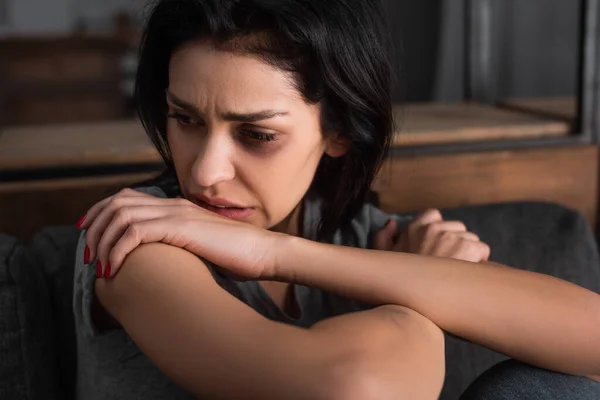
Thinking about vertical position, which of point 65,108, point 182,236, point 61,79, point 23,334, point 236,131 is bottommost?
point 65,108

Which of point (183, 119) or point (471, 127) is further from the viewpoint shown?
point (471, 127)

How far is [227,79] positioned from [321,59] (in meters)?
0.15

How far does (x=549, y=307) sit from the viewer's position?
93 centimetres

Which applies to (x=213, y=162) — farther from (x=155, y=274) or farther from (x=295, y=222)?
(x=295, y=222)

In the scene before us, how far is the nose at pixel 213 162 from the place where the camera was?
3.07ft

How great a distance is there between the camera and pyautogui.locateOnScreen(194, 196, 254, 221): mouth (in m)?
0.99

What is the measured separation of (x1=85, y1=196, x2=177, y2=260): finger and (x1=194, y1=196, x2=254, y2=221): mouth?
7 cm

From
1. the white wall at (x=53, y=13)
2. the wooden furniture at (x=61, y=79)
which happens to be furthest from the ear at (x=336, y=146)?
the white wall at (x=53, y=13)

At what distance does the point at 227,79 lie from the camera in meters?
0.94

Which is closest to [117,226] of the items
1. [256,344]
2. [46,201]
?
[256,344]

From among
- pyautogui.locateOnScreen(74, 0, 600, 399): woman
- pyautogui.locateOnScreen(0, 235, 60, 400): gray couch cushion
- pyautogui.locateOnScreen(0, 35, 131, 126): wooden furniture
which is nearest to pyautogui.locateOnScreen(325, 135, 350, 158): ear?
pyautogui.locateOnScreen(74, 0, 600, 399): woman

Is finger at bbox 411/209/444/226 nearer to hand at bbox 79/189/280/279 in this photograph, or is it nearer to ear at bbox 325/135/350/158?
ear at bbox 325/135/350/158

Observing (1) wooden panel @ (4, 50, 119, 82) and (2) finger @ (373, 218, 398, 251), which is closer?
(2) finger @ (373, 218, 398, 251)

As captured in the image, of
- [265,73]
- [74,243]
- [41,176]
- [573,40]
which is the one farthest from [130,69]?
[265,73]
